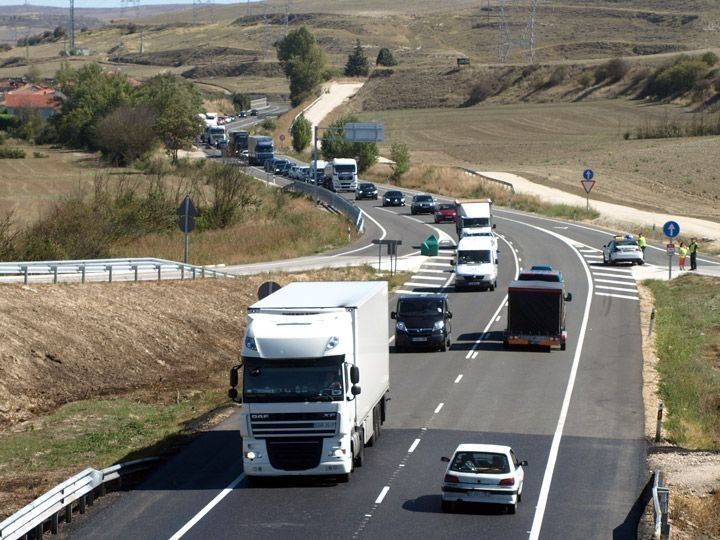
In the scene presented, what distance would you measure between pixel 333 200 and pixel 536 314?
4681cm

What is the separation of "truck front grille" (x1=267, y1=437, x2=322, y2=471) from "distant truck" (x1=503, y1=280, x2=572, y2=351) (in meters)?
17.0

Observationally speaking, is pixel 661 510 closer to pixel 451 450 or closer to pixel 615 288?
pixel 451 450

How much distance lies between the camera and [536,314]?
37.2 m

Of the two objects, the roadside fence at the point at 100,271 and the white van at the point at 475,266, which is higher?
the roadside fence at the point at 100,271

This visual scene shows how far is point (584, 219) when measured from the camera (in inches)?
3250

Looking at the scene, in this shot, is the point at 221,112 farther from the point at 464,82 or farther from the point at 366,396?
the point at 366,396

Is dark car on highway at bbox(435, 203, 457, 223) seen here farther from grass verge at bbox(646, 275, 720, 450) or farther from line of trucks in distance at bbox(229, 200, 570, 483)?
line of trucks in distance at bbox(229, 200, 570, 483)

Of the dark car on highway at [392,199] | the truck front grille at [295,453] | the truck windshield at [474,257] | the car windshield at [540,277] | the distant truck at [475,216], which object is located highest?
the truck front grille at [295,453]

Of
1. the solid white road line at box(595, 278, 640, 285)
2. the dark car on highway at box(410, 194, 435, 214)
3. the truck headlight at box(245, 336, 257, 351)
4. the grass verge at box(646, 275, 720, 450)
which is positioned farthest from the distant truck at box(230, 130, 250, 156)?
the truck headlight at box(245, 336, 257, 351)

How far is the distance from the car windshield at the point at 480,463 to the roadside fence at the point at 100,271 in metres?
22.4

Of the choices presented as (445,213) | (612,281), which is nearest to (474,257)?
(612,281)

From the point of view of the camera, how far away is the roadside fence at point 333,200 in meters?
74.8

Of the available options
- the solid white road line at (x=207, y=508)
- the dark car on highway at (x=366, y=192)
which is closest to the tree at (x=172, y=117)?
the dark car on highway at (x=366, y=192)

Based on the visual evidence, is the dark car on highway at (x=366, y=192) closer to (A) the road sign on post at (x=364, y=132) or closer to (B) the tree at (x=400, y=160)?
(A) the road sign on post at (x=364, y=132)
